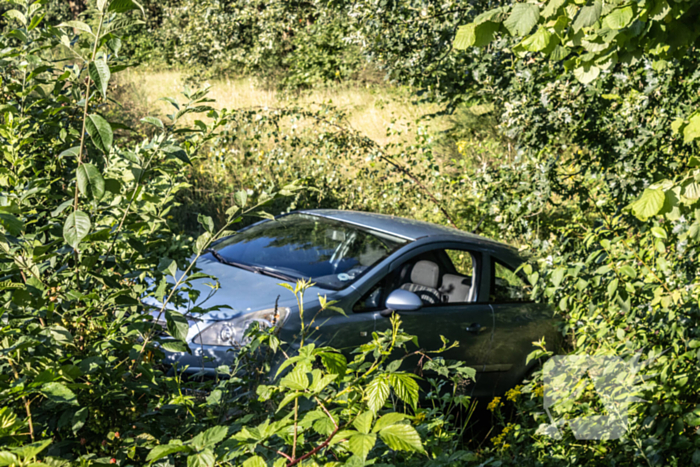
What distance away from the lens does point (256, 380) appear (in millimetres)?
2051

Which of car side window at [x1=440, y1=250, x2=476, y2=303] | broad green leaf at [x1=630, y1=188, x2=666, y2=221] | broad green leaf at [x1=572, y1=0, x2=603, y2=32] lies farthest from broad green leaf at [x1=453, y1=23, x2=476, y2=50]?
car side window at [x1=440, y1=250, x2=476, y2=303]

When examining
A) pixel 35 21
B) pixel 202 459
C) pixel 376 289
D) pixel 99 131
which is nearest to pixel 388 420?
pixel 202 459

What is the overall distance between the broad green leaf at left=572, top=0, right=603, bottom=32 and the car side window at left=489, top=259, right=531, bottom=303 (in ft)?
8.66

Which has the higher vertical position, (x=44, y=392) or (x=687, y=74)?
(x=687, y=74)

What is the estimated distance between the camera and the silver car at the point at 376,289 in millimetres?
3430

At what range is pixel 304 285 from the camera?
171 cm

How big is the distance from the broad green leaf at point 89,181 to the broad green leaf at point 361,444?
0.80 metres

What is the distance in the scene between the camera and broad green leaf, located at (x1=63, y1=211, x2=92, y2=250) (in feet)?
4.25

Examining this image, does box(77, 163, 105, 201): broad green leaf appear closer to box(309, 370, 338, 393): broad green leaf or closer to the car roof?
box(309, 370, 338, 393): broad green leaf

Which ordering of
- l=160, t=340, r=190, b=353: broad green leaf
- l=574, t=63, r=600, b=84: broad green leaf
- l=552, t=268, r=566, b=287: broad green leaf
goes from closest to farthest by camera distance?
1. l=160, t=340, r=190, b=353: broad green leaf
2. l=574, t=63, r=600, b=84: broad green leaf
3. l=552, t=268, r=566, b=287: broad green leaf

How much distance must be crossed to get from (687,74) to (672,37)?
1782mm

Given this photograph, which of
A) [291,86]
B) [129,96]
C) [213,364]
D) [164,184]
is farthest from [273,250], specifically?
[291,86]

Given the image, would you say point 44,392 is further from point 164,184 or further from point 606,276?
point 606,276

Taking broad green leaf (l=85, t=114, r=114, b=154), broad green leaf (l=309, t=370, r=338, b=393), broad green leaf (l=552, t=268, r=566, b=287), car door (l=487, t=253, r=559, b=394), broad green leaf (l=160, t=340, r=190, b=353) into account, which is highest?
broad green leaf (l=85, t=114, r=114, b=154)
